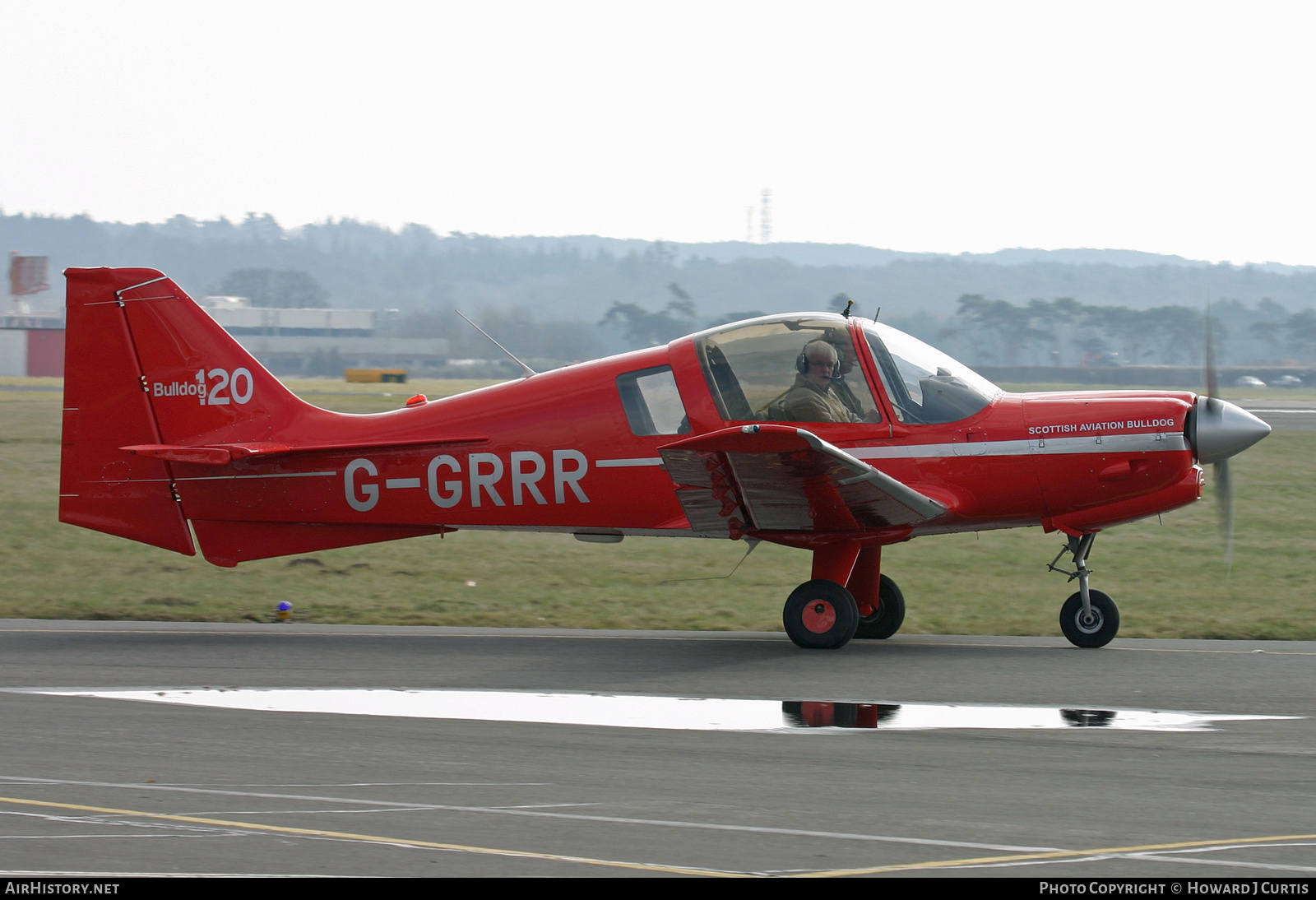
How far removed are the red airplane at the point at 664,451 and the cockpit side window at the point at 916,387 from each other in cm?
2

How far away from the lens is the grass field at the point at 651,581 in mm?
11430

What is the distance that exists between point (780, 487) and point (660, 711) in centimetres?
236

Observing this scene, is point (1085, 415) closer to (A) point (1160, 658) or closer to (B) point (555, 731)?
(A) point (1160, 658)

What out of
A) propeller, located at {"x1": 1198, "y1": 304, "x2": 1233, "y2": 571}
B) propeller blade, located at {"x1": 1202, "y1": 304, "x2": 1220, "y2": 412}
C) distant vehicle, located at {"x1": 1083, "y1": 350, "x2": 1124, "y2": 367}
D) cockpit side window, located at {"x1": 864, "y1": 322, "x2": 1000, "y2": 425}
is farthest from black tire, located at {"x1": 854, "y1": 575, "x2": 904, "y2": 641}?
distant vehicle, located at {"x1": 1083, "y1": 350, "x2": 1124, "y2": 367}

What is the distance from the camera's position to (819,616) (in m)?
9.48

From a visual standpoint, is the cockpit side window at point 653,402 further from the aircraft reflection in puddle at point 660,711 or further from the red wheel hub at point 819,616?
the aircraft reflection in puddle at point 660,711

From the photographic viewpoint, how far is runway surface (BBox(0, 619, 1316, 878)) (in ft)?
14.8

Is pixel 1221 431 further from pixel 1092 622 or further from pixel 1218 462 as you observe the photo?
pixel 1092 622

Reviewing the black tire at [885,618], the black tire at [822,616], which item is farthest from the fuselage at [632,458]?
the black tire at [885,618]

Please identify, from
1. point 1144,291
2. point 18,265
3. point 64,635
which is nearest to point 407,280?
point 18,265

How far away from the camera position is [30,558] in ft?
47.6

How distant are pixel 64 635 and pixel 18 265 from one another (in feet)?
317

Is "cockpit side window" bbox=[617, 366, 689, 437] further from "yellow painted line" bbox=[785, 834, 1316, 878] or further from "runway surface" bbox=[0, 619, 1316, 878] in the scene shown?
"yellow painted line" bbox=[785, 834, 1316, 878]

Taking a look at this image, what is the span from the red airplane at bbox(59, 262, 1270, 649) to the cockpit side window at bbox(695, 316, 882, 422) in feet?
0.05
